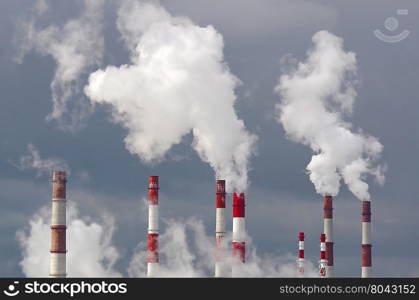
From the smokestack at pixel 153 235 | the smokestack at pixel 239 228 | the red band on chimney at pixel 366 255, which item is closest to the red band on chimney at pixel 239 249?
the smokestack at pixel 239 228

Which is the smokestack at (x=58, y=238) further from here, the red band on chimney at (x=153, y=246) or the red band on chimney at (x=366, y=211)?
the red band on chimney at (x=366, y=211)

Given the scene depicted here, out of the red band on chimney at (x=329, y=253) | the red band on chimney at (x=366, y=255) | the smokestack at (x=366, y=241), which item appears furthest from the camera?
the red band on chimney at (x=329, y=253)

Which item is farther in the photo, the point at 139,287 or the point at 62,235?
the point at 62,235

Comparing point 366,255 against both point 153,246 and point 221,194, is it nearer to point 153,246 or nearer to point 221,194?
point 221,194

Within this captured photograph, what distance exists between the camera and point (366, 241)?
10275cm

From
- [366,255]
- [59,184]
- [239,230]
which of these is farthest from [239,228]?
[366,255]

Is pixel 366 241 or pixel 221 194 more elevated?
pixel 366 241

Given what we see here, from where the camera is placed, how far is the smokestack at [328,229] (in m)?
105

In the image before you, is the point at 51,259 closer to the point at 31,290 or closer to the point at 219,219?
the point at 219,219

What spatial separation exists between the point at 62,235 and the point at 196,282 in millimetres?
38028

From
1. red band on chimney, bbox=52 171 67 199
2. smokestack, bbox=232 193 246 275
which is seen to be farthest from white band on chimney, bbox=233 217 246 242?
red band on chimney, bbox=52 171 67 199

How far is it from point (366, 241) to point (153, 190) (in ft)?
90.2

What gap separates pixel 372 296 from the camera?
4075cm

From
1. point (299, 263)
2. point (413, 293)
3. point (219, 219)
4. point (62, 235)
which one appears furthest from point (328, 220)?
point (413, 293)
